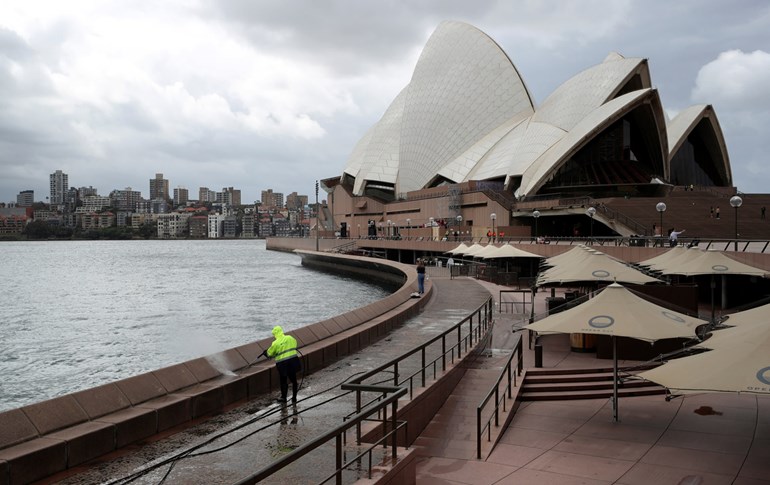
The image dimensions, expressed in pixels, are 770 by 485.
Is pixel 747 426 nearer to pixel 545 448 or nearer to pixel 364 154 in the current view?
pixel 545 448

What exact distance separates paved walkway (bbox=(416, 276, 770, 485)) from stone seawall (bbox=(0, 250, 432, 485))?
2.57m

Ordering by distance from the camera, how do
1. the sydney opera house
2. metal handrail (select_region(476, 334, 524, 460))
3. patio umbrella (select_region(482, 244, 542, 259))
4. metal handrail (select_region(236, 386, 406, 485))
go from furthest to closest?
1. the sydney opera house
2. patio umbrella (select_region(482, 244, 542, 259))
3. metal handrail (select_region(476, 334, 524, 460))
4. metal handrail (select_region(236, 386, 406, 485))

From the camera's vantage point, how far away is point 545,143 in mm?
52375

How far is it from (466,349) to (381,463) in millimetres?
5992

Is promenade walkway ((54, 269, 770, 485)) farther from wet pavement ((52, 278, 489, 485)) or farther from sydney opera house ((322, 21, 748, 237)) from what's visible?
sydney opera house ((322, 21, 748, 237))

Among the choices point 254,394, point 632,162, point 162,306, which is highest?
point 632,162

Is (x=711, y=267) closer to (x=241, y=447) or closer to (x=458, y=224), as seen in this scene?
(x=241, y=447)

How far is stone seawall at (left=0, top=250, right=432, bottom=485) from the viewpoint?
5559mm

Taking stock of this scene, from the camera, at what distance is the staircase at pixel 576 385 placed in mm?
9531

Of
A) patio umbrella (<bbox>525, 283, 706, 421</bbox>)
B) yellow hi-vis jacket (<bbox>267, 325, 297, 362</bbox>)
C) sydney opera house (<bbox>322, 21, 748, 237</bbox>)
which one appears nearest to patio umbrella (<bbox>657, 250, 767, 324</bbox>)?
patio umbrella (<bbox>525, 283, 706, 421</bbox>)

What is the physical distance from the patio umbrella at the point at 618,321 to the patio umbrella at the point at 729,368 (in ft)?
4.94

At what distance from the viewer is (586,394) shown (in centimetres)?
955

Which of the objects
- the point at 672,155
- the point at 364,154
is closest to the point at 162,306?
the point at 672,155

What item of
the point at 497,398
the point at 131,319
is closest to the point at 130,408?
the point at 497,398
